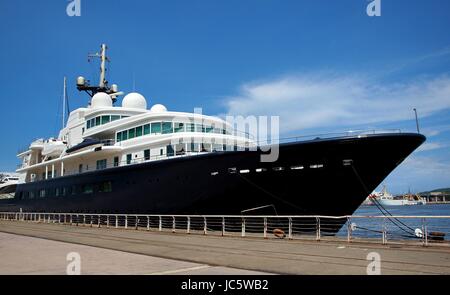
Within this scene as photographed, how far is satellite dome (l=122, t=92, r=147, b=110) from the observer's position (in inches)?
1228

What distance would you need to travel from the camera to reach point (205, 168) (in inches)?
742

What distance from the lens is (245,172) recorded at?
58.8ft

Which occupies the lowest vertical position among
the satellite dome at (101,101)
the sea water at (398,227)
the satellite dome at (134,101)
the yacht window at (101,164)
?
the sea water at (398,227)

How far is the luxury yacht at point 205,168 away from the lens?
16.7m

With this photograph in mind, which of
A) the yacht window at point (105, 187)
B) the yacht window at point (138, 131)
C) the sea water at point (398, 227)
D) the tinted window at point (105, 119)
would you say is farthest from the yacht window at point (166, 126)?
the sea water at point (398, 227)

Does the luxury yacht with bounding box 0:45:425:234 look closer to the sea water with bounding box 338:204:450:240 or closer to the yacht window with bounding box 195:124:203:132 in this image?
the yacht window with bounding box 195:124:203:132

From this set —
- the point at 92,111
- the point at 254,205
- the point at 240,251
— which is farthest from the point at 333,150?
the point at 92,111

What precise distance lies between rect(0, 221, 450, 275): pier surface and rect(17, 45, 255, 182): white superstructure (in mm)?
8280

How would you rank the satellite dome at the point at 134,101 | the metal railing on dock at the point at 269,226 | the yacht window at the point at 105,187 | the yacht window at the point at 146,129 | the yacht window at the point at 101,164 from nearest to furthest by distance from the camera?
the metal railing on dock at the point at 269,226, the yacht window at the point at 146,129, the yacht window at the point at 105,187, the yacht window at the point at 101,164, the satellite dome at the point at 134,101

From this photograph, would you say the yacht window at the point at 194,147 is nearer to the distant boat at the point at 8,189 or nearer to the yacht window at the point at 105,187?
the yacht window at the point at 105,187

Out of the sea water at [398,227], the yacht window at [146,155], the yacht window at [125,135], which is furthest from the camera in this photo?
the yacht window at [125,135]

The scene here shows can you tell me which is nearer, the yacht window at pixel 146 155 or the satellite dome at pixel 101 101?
the yacht window at pixel 146 155

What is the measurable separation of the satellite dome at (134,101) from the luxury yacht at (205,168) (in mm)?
76
